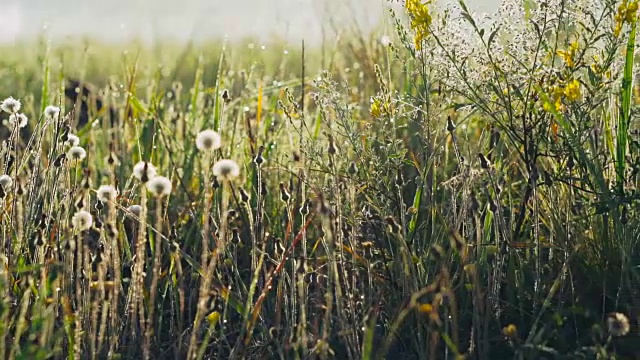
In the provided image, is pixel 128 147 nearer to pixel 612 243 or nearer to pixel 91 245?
pixel 91 245

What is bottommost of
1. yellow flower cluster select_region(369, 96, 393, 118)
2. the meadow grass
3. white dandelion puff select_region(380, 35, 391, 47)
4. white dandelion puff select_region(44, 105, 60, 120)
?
the meadow grass

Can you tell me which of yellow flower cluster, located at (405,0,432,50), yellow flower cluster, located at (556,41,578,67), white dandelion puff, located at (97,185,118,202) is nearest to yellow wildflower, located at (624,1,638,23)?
yellow flower cluster, located at (556,41,578,67)

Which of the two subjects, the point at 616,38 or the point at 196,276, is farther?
the point at 196,276

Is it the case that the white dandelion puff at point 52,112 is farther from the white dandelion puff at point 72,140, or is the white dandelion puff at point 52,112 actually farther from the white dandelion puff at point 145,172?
the white dandelion puff at point 145,172

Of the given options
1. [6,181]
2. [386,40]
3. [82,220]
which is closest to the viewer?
[82,220]

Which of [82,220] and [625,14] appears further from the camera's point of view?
[625,14]

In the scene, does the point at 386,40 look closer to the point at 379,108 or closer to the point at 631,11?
the point at 379,108

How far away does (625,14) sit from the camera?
2047 millimetres

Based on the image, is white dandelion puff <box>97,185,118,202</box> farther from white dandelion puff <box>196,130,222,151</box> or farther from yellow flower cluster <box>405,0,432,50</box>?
yellow flower cluster <box>405,0,432,50</box>

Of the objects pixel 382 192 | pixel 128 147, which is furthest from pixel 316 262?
pixel 128 147

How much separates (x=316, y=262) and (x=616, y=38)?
37.4 inches

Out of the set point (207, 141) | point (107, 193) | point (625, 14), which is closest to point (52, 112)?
point (107, 193)

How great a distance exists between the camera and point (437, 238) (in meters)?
2.35

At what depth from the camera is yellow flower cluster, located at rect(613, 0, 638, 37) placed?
2031 millimetres
